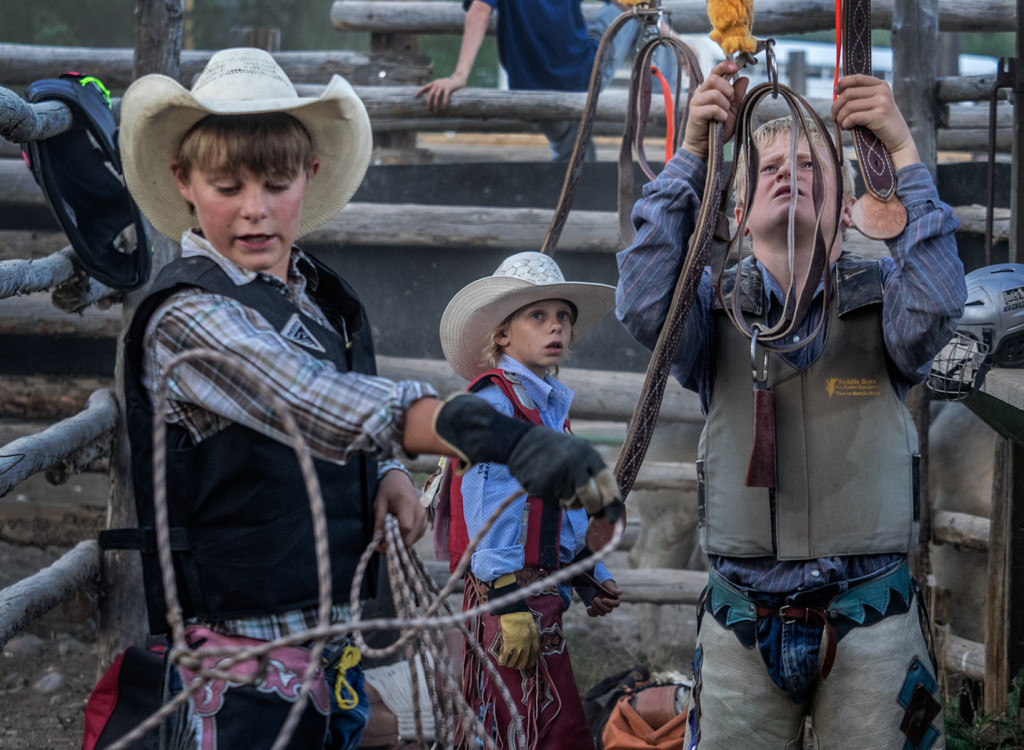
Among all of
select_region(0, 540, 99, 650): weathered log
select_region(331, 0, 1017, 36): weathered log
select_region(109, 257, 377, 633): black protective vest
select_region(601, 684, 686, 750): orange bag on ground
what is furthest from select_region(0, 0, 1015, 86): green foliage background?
select_region(109, 257, 377, 633): black protective vest

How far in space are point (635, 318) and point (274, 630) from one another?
1028 millimetres

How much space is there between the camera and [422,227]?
502 cm

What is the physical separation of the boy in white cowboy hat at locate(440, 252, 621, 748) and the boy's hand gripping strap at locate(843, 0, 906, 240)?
1.00m

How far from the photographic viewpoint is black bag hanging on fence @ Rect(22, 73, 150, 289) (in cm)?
318

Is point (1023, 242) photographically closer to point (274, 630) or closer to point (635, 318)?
point (635, 318)

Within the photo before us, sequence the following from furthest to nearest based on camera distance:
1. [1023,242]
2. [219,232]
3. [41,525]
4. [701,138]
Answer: [41,525] < [1023,242] < [701,138] < [219,232]

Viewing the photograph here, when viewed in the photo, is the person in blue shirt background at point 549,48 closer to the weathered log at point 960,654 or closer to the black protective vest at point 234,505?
the weathered log at point 960,654

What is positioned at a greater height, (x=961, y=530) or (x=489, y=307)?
(x=489, y=307)

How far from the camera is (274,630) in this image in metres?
1.83

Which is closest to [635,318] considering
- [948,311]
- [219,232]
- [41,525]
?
[948,311]

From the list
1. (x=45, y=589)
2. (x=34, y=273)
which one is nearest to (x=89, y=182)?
(x=34, y=273)

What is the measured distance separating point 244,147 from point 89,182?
1.76 metres

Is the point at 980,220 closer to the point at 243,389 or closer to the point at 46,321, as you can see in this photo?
the point at 243,389

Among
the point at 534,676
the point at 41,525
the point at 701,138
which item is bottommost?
the point at 41,525
